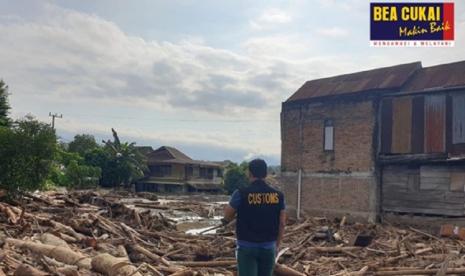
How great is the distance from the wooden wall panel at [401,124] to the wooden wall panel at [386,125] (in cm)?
18

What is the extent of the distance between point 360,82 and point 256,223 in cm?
1745

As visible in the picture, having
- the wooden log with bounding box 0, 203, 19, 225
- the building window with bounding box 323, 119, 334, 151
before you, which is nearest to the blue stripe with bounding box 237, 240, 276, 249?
the wooden log with bounding box 0, 203, 19, 225

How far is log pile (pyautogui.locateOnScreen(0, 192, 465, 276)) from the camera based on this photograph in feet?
27.0

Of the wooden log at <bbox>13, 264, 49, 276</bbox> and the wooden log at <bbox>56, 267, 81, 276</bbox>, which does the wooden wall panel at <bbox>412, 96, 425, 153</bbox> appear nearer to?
the wooden log at <bbox>56, 267, 81, 276</bbox>

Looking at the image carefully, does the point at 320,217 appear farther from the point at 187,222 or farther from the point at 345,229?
the point at 187,222

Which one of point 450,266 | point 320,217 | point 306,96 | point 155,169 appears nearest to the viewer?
point 450,266

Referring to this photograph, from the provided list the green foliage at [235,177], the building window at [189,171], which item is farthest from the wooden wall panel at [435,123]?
the building window at [189,171]

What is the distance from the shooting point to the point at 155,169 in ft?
185

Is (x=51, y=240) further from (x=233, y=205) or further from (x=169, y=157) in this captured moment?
(x=169, y=157)

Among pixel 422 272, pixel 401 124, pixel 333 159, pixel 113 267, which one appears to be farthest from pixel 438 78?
pixel 113 267

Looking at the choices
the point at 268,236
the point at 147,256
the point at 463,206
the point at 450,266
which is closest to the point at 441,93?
the point at 463,206

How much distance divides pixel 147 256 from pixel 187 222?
13647 mm

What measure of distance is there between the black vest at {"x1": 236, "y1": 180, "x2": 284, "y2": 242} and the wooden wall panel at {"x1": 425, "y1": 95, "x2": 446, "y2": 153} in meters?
14.6

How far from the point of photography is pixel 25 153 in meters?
16.1
